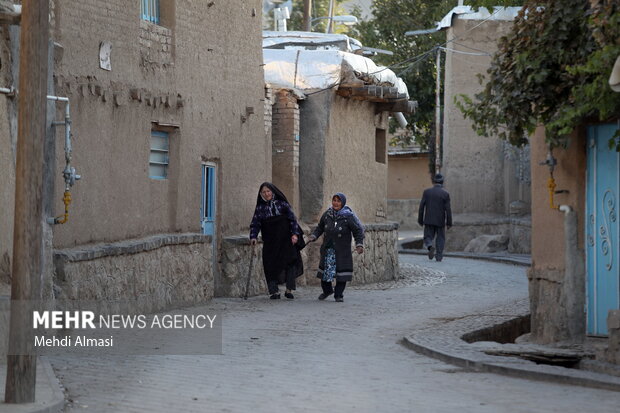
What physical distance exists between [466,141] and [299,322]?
17492 millimetres

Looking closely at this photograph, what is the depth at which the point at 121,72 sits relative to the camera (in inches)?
546

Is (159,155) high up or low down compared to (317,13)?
down

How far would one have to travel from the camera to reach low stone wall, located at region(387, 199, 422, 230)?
45.0 m

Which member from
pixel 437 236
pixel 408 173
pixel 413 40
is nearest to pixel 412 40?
pixel 413 40

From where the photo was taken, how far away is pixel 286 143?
62.2 ft

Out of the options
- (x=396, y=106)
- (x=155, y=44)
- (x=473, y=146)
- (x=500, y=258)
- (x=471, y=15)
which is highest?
(x=471, y=15)

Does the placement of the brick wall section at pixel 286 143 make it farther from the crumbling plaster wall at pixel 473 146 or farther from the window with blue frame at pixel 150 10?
the crumbling plaster wall at pixel 473 146

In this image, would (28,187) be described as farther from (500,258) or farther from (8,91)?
(500,258)

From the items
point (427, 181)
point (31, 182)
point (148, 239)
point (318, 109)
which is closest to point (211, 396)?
point (31, 182)

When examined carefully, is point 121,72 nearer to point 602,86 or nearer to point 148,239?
point 148,239

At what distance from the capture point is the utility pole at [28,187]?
7.49 meters

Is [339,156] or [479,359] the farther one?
[339,156]

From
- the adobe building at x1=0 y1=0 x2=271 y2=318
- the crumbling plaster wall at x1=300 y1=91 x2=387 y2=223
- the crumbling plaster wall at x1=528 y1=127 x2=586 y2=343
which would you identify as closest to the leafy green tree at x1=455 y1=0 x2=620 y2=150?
the crumbling plaster wall at x1=528 y1=127 x2=586 y2=343

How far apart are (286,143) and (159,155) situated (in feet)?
13.2
